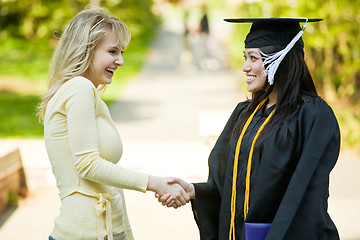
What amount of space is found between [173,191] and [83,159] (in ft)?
2.25

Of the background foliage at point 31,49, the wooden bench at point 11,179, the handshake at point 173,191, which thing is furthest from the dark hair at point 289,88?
the background foliage at point 31,49

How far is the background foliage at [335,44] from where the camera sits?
9.62 m

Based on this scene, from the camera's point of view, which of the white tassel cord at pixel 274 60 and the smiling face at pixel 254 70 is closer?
the white tassel cord at pixel 274 60

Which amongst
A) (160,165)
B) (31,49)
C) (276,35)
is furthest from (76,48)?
(31,49)

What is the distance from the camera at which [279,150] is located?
2.79 m

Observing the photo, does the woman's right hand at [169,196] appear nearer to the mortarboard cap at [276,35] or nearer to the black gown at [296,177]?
the black gown at [296,177]

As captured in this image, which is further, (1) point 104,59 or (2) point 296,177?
(1) point 104,59

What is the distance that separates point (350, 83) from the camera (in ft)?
37.6

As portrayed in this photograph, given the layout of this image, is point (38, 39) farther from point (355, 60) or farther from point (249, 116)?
point (249, 116)

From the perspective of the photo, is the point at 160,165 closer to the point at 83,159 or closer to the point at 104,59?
the point at 104,59

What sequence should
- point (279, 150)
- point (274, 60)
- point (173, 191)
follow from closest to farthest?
point (279, 150)
point (274, 60)
point (173, 191)

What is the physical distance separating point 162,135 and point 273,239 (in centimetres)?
692

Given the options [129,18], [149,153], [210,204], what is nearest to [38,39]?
[129,18]

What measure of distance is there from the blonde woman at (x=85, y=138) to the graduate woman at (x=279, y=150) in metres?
0.49
